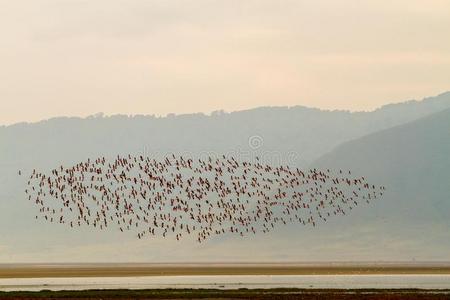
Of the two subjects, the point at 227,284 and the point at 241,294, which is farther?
the point at 227,284

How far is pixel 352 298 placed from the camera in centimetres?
9294

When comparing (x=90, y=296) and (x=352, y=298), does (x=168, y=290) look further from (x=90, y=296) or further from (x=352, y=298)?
(x=352, y=298)

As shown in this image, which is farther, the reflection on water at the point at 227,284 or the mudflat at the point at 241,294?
the reflection on water at the point at 227,284

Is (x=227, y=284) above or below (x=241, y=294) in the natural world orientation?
above

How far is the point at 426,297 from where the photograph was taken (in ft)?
303

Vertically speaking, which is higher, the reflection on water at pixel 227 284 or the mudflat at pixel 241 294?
the reflection on water at pixel 227 284

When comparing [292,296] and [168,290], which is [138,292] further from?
[292,296]

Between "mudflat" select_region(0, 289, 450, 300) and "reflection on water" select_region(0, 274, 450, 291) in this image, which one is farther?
"reflection on water" select_region(0, 274, 450, 291)

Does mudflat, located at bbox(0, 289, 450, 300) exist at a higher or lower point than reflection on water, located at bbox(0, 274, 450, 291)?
lower

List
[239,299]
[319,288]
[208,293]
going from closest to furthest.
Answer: [239,299], [208,293], [319,288]

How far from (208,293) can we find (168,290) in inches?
187

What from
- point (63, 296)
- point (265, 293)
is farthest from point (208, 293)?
point (63, 296)

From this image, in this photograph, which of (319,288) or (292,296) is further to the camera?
(319,288)

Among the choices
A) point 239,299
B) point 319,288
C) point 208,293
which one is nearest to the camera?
point 239,299
